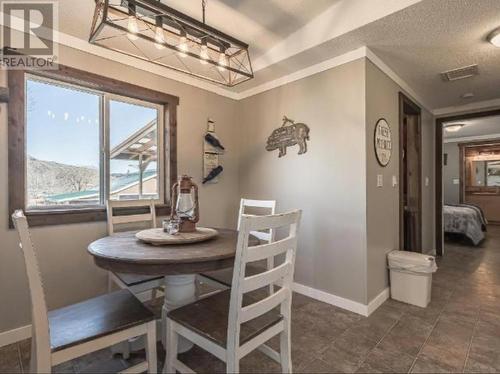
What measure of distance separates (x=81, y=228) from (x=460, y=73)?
409 cm

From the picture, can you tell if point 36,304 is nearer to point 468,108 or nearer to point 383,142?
point 383,142

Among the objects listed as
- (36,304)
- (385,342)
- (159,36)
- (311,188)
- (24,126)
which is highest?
(159,36)

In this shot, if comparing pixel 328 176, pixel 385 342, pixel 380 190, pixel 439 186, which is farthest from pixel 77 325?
pixel 439 186

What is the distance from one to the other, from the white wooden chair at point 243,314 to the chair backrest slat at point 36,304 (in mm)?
522

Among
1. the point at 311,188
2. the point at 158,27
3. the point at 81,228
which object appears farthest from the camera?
the point at 311,188

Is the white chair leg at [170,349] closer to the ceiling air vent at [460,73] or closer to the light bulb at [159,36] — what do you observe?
the light bulb at [159,36]

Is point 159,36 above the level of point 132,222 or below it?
above

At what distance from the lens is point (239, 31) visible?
2424 millimetres

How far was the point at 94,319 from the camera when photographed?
1.29 m

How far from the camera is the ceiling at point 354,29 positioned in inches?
76.1

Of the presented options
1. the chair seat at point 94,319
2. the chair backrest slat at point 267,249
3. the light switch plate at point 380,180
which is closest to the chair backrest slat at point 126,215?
the chair seat at point 94,319

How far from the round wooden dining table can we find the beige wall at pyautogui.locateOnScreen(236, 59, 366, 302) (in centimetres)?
125

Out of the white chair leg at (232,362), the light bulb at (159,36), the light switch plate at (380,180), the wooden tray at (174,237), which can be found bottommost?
the white chair leg at (232,362)

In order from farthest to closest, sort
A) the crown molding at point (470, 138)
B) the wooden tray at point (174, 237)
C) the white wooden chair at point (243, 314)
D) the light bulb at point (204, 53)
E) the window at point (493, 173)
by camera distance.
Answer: the window at point (493, 173)
the crown molding at point (470, 138)
the light bulb at point (204, 53)
the wooden tray at point (174, 237)
the white wooden chair at point (243, 314)
